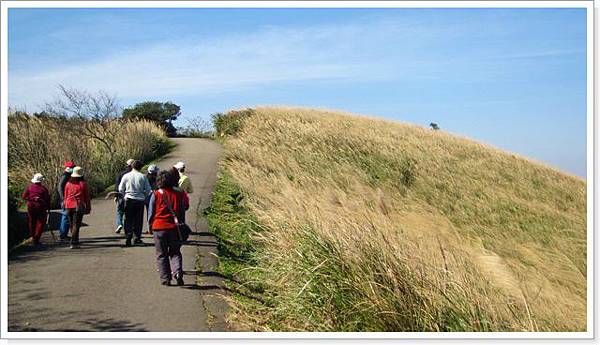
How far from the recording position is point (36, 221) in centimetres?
793

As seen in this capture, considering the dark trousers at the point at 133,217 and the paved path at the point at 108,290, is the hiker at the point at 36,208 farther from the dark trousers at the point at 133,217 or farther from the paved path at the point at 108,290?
the dark trousers at the point at 133,217

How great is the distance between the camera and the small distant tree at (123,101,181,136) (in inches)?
356

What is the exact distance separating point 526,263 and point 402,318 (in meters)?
2.86

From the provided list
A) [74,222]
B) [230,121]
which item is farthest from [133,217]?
[230,121]

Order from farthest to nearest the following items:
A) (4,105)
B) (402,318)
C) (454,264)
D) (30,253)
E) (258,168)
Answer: (258,168)
(30,253)
(4,105)
(454,264)
(402,318)

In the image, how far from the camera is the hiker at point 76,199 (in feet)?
25.8

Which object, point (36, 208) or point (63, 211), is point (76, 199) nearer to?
point (63, 211)

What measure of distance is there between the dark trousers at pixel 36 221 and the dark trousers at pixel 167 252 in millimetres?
2672

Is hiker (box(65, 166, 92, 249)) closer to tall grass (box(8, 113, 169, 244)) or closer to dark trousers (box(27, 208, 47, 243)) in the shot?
dark trousers (box(27, 208, 47, 243))

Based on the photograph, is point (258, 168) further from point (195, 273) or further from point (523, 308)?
point (523, 308)

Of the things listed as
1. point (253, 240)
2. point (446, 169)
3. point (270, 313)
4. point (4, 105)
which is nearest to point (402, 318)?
point (270, 313)

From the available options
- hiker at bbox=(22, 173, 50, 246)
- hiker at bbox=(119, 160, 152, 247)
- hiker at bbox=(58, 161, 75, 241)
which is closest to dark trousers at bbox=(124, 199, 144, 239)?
hiker at bbox=(119, 160, 152, 247)

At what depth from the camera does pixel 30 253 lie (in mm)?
7410

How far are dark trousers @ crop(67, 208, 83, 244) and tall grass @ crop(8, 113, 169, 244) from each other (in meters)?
1.19
